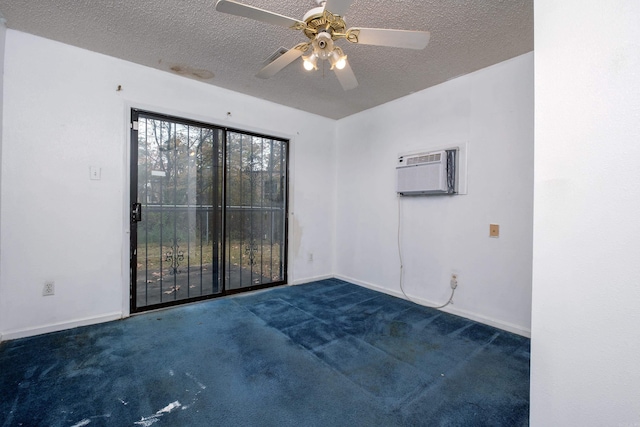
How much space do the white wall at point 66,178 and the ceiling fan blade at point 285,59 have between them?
4.56 feet

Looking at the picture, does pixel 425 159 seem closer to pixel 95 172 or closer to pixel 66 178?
pixel 95 172

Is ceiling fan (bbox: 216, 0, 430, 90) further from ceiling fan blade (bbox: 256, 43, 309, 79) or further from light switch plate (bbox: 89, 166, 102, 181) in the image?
light switch plate (bbox: 89, 166, 102, 181)

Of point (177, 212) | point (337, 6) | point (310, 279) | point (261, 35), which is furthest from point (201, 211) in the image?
point (337, 6)

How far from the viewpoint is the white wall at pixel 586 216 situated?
0.76 meters

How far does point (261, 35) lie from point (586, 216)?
237cm

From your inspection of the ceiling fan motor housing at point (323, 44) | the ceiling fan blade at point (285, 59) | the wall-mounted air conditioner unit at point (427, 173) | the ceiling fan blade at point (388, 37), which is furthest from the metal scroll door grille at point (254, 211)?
the ceiling fan blade at point (388, 37)

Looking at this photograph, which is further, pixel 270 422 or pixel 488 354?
pixel 488 354

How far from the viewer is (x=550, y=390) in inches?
34.6

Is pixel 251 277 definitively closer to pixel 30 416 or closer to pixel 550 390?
pixel 30 416

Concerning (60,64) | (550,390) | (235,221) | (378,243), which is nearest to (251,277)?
(235,221)

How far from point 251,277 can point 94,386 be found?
78.6 inches

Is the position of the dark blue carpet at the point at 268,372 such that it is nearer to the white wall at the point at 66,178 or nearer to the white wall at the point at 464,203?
the white wall at the point at 66,178

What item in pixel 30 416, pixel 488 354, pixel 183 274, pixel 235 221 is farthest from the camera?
pixel 235 221

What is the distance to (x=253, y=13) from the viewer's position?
57.1 inches
